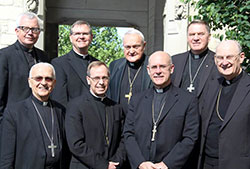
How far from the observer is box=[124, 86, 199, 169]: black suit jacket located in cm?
436

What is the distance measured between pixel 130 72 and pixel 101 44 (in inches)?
1059

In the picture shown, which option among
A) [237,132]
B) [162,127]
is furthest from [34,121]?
[237,132]

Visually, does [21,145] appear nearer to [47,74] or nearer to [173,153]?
[47,74]

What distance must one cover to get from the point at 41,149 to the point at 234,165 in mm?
1901

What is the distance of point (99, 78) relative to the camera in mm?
4605

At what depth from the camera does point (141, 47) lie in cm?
530

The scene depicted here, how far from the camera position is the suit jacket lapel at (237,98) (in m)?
4.30

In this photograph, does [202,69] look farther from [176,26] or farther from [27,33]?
[176,26]

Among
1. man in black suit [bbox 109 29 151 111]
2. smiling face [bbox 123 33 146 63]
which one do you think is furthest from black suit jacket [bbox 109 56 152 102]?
smiling face [bbox 123 33 146 63]

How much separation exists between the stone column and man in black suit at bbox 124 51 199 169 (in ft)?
14.4

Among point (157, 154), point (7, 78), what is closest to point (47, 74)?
point (7, 78)

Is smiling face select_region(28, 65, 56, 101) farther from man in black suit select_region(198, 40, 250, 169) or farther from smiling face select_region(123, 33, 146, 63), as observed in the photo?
man in black suit select_region(198, 40, 250, 169)

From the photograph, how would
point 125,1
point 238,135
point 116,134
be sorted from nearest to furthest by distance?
point 238,135 < point 116,134 < point 125,1

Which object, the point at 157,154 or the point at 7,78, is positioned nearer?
the point at 157,154
